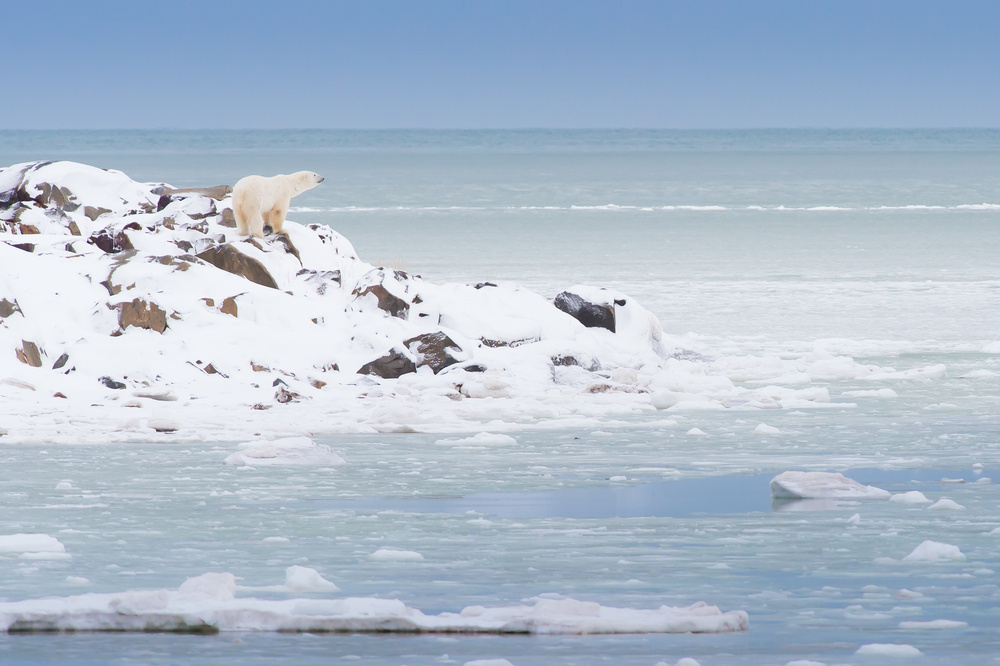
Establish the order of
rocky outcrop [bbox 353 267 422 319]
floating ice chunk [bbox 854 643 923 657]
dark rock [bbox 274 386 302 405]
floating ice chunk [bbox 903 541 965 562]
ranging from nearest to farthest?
floating ice chunk [bbox 854 643 923 657], floating ice chunk [bbox 903 541 965 562], dark rock [bbox 274 386 302 405], rocky outcrop [bbox 353 267 422 319]

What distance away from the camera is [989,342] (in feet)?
44.0

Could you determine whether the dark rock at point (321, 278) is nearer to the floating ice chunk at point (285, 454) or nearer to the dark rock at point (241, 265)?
the dark rock at point (241, 265)

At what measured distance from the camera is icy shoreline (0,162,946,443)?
964 cm

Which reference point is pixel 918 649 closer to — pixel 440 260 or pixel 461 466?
pixel 461 466

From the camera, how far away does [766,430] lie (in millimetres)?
9109

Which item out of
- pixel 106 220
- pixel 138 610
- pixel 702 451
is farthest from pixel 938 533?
pixel 106 220

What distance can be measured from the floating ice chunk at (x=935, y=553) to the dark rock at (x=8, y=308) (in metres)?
7.71

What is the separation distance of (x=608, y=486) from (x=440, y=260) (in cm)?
1613

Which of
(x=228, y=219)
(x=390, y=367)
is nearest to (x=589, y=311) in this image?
(x=390, y=367)

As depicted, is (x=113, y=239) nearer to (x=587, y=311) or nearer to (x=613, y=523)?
(x=587, y=311)

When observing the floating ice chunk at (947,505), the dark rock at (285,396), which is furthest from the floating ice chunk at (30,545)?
the floating ice chunk at (947,505)

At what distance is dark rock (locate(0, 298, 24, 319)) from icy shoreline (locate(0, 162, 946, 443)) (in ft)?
0.04

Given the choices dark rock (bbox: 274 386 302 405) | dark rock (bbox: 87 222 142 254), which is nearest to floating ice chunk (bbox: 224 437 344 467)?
dark rock (bbox: 274 386 302 405)

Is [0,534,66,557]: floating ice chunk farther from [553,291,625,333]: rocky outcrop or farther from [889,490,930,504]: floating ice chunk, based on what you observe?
[553,291,625,333]: rocky outcrop
